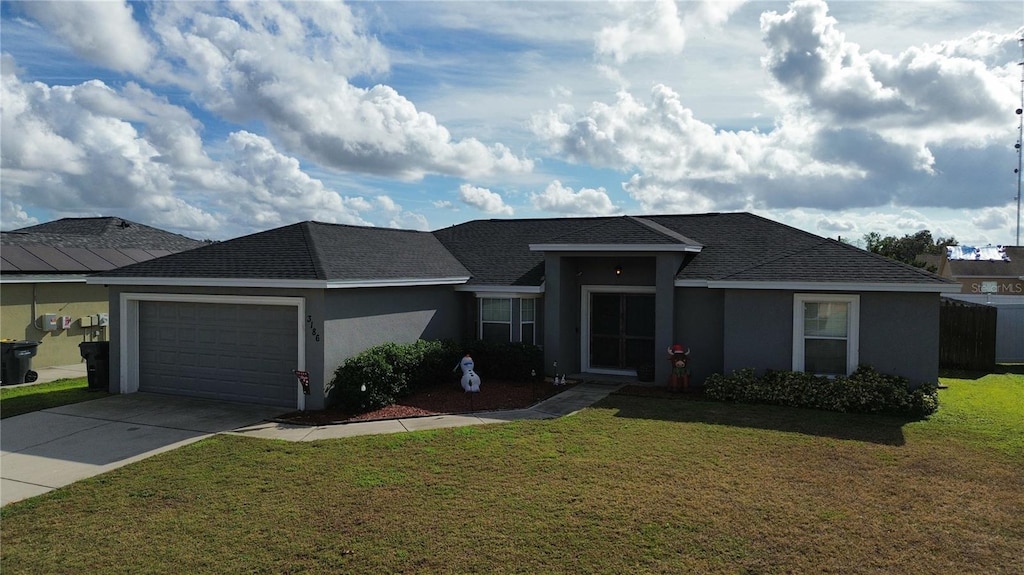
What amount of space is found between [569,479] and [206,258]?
31.3 ft

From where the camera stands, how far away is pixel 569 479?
8.05 metres

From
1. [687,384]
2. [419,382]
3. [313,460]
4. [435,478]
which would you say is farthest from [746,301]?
[313,460]

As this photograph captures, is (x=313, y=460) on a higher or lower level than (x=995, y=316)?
lower

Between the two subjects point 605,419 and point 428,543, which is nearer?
point 428,543

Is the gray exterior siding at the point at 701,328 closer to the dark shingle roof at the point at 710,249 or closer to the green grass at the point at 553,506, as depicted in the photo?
the dark shingle roof at the point at 710,249

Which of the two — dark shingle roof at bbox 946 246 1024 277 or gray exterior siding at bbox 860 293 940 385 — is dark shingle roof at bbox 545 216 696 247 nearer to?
gray exterior siding at bbox 860 293 940 385

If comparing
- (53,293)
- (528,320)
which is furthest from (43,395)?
(528,320)

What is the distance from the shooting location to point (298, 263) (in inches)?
495

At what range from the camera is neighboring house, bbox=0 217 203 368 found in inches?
655

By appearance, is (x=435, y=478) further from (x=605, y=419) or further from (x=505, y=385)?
(x=505, y=385)

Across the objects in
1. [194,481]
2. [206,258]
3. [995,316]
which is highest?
[206,258]

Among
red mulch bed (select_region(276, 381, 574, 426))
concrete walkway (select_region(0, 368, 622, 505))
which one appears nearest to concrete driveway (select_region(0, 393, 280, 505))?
concrete walkway (select_region(0, 368, 622, 505))

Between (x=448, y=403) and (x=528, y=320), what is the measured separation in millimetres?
4321

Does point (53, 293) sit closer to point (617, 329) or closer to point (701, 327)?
point (617, 329)
